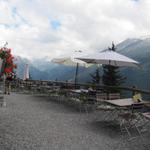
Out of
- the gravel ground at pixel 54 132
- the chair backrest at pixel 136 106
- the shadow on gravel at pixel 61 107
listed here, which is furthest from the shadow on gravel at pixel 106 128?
the shadow on gravel at pixel 61 107

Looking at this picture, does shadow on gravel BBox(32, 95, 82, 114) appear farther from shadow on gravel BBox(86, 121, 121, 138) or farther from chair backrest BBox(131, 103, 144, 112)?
chair backrest BBox(131, 103, 144, 112)

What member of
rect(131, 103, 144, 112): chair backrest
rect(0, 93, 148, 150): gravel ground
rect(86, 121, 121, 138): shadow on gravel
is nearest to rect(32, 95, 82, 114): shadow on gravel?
rect(0, 93, 148, 150): gravel ground

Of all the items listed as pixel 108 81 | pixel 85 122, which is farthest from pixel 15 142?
pixel 108 81

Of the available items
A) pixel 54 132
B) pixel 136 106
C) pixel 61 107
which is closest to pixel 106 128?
pixel 136 106

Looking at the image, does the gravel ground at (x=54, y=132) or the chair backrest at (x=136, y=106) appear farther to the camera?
the chair backrest at (x=136, y=106)

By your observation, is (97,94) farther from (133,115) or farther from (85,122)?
(133,115)

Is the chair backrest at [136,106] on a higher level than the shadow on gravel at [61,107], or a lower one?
higher

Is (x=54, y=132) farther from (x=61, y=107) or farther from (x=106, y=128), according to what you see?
(x=61, y=107)

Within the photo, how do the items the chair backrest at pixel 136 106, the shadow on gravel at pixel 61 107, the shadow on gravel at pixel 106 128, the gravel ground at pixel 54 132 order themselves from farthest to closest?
the shadow on gravel at pixel 61 107, the chair backrest at pixel 136 106, the shadow on gravel at pixel 106 128, the gravel ground at pixel 54 132

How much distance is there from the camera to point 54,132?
6.54 metres

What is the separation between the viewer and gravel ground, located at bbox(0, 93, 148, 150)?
18.1 ft

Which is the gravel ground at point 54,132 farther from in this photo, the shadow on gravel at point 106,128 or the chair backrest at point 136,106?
the chair backrest at point 136,106

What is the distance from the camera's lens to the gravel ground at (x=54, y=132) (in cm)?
553

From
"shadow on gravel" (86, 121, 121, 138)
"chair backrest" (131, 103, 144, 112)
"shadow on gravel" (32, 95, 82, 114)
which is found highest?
"chair backrest" (131, 103, 144, 112)
